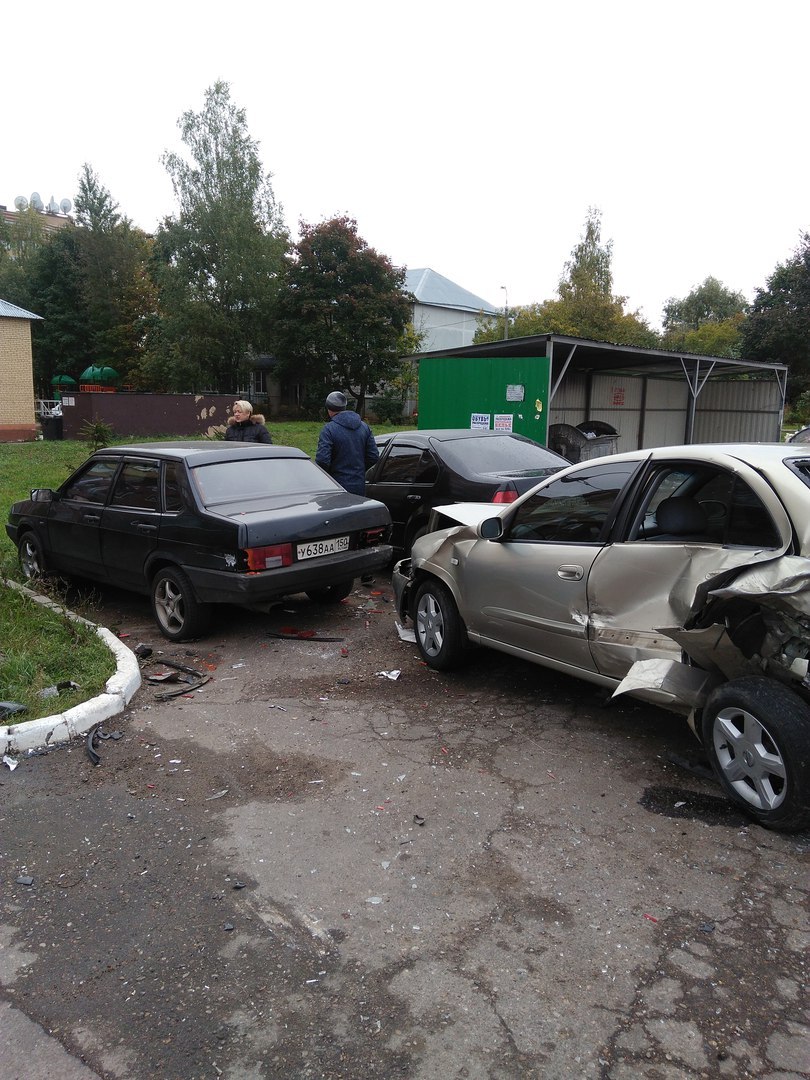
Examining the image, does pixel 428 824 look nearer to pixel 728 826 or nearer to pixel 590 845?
pixel 590 845

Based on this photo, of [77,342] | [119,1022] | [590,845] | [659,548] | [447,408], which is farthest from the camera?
[77,342]

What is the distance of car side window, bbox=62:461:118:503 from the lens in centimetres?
743

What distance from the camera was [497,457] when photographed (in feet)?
27.2

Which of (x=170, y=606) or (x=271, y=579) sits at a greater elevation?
(x=271, y=579)

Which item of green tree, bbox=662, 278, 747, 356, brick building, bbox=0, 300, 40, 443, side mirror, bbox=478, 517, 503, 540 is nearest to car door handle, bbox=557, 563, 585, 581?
side mirror, bbox=478, 517, 503, 540

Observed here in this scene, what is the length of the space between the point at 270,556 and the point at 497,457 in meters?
3.03

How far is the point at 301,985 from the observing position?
2.68m

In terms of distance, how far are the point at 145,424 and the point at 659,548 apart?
24.2 meters

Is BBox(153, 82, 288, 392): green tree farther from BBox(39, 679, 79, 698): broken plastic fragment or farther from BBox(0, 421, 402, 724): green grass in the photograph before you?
BBox(39, 679, 79, 698): broken plastic fragment

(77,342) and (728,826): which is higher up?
(77,342)

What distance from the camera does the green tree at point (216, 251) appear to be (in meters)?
37.6

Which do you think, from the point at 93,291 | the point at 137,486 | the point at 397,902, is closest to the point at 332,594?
the point at 137,486

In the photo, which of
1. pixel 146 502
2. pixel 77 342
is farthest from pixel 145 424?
pixel 77 342

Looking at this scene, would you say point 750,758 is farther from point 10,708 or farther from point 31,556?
point 31,556
